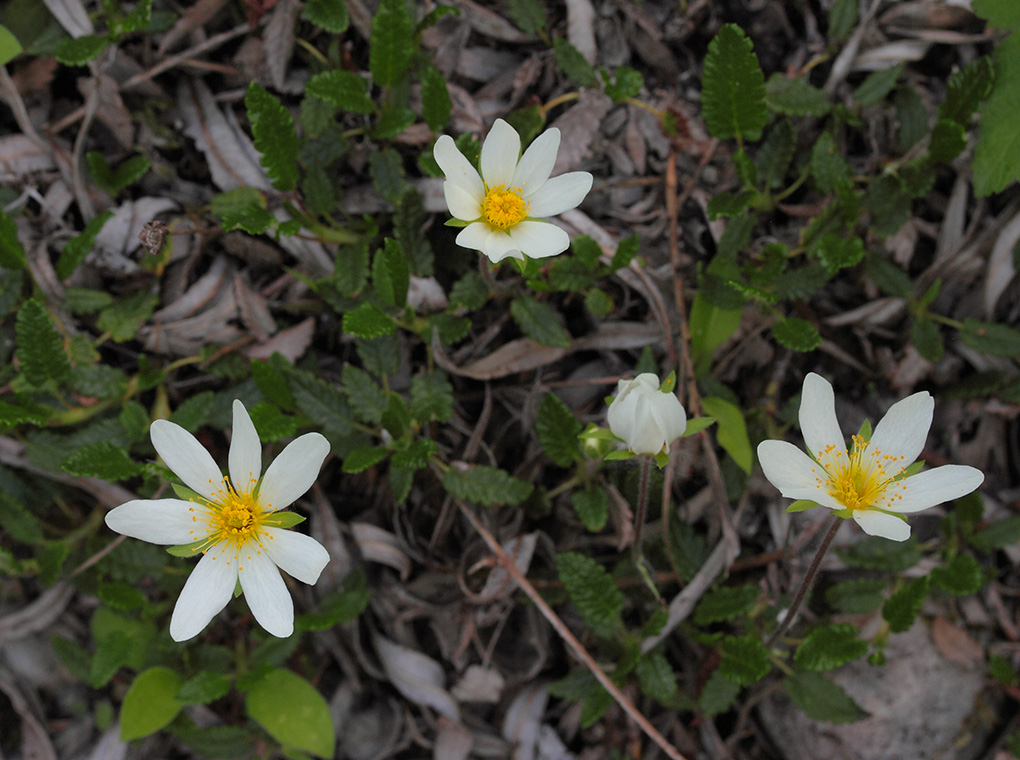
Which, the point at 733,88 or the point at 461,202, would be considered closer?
the point at 461,202

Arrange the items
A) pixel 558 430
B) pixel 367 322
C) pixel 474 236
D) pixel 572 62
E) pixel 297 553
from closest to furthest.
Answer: pixel 297 553 → pixel 474 236 → pixel 367 322 → pixel 558 430 → pixel 572 62

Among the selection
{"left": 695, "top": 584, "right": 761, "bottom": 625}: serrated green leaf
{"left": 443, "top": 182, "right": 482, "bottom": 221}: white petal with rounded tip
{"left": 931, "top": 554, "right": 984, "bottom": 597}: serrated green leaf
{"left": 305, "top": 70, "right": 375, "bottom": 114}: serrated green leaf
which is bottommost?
{"left": 931, "top": 554, "right": 984, "bottom": 597}: serrated green leaf

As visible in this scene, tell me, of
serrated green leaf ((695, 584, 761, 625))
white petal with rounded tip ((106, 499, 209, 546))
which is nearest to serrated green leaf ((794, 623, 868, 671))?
serrated green leaf ((695, 584, 761, 625))

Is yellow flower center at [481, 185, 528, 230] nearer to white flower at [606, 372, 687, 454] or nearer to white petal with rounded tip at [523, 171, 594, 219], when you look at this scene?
white petal with rounded tip at [523, 171, 594, 219]

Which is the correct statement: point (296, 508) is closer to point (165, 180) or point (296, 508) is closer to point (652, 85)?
point (165, 180)

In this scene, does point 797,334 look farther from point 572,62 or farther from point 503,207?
point 572,62

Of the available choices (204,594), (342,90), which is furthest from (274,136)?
(204,594)
